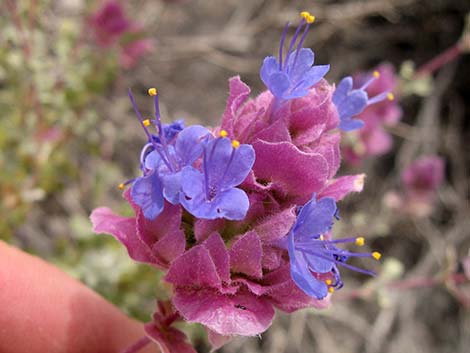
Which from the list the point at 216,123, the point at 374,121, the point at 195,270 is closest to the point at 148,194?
the point at 195,270

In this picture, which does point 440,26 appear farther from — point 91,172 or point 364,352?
point 91,172

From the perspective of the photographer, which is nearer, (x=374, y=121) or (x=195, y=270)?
(x=195, y=270)

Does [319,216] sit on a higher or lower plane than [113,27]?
higher

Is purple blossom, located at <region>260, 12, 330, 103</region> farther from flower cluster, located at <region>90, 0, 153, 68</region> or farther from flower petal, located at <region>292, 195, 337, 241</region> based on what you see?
flower cluster, located at <region>90, 0, 153, 68</region>

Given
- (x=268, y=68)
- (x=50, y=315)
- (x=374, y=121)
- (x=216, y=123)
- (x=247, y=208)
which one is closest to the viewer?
(x=247, y=208)

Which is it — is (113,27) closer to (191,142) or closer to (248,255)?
(191,142)

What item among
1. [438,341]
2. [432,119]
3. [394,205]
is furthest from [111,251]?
[432,119]
